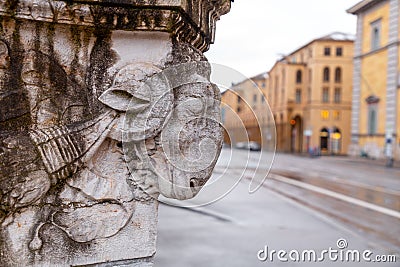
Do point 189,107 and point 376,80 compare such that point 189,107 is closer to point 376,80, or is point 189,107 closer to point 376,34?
point 376,80

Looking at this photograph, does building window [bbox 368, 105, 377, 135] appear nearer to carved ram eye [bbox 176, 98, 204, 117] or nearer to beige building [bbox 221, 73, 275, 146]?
beige building [bbox 221, 73, 275, 146]

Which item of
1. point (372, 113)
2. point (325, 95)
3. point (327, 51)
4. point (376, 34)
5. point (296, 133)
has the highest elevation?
point (327, 51)

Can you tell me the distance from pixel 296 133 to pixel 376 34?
76.5 ft

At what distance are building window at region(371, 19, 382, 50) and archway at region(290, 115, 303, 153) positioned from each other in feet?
70.2

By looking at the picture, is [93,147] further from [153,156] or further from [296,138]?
[296,138]

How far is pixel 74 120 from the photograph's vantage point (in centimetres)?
154

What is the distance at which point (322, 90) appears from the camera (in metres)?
51.8

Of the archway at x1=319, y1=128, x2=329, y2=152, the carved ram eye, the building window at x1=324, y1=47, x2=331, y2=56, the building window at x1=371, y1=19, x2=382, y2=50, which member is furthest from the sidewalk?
the building window at x1=324, y1=47, x2=331, y2=56

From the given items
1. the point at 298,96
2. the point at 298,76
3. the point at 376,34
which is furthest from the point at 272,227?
the point at 298,76

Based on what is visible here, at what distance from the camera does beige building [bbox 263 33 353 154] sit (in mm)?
50500

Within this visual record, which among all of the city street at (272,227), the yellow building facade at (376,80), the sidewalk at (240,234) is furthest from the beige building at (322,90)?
the sidewalk at (240,234)

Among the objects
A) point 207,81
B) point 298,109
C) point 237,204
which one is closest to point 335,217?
point 237,204

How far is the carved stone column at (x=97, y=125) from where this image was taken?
1.46 m

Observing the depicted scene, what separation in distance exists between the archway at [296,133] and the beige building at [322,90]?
2.00 feet
